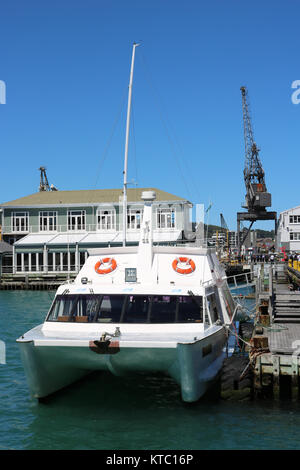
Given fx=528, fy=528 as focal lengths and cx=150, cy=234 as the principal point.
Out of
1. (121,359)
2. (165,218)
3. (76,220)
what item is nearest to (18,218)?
(76,220)

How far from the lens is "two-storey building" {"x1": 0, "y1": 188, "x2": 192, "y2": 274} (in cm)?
5494

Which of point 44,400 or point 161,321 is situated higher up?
point 161,321

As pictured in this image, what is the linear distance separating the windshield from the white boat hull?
78cm

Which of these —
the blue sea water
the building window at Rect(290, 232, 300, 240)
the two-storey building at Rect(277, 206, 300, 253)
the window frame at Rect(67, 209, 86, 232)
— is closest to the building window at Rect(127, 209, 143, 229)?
the window frame at Rect(67, 209, 86, 232)

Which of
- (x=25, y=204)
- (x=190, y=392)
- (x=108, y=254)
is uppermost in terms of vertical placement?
(x=25, y=204)

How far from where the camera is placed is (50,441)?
10.5 m

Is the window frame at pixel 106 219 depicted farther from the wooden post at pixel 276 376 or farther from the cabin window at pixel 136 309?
the wooden post at pixel 276 376

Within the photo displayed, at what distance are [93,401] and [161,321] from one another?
99.9 inches

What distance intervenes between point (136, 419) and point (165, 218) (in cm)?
4434

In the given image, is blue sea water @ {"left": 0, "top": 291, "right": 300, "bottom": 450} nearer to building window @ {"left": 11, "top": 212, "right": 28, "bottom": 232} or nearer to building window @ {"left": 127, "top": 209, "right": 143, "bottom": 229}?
building window @ {"left": 127, "top": 209, "right": 143, "bottom": 229}

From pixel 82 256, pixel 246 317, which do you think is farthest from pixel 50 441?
pixel 82 256

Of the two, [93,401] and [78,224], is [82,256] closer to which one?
[78,224]

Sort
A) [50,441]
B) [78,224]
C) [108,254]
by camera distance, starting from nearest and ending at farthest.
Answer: [50,441] → [108,254] → [78,224]

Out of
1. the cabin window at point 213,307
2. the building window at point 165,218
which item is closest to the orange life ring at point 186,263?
the cabin window at point 213,307
